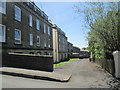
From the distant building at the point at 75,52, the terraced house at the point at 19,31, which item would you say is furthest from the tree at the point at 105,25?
the distant building at the point at 75,52

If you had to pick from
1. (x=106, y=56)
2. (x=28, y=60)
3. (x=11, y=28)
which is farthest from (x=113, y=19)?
(x=11, y=28)

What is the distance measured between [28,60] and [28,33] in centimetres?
767

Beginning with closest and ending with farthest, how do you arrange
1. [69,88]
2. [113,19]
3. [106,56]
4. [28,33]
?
1. [69,88]
2. [113,19]
3. [106,56]
4. [28,33]

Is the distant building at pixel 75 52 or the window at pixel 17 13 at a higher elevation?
the window at pixel 17 13

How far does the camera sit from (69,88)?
6.98 metres

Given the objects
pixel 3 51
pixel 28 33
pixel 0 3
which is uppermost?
pixel 0 3

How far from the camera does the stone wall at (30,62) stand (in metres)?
11.8

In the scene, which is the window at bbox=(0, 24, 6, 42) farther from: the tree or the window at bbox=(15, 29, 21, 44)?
the tree

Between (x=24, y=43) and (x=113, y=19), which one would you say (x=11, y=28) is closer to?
(x=24, y=43)

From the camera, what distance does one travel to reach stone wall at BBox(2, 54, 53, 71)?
11.8 meters

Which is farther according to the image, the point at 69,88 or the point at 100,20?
the point at 100,20

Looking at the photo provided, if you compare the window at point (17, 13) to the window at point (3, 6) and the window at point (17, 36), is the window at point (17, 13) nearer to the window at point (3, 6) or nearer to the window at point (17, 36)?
the window at point (17, 36)

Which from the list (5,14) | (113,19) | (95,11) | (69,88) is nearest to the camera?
(69,88)

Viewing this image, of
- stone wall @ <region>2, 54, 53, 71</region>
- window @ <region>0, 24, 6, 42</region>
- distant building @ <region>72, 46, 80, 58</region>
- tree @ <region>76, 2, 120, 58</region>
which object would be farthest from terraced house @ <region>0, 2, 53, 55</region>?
distant building @ <region>72, 46, 80, 58</region>
